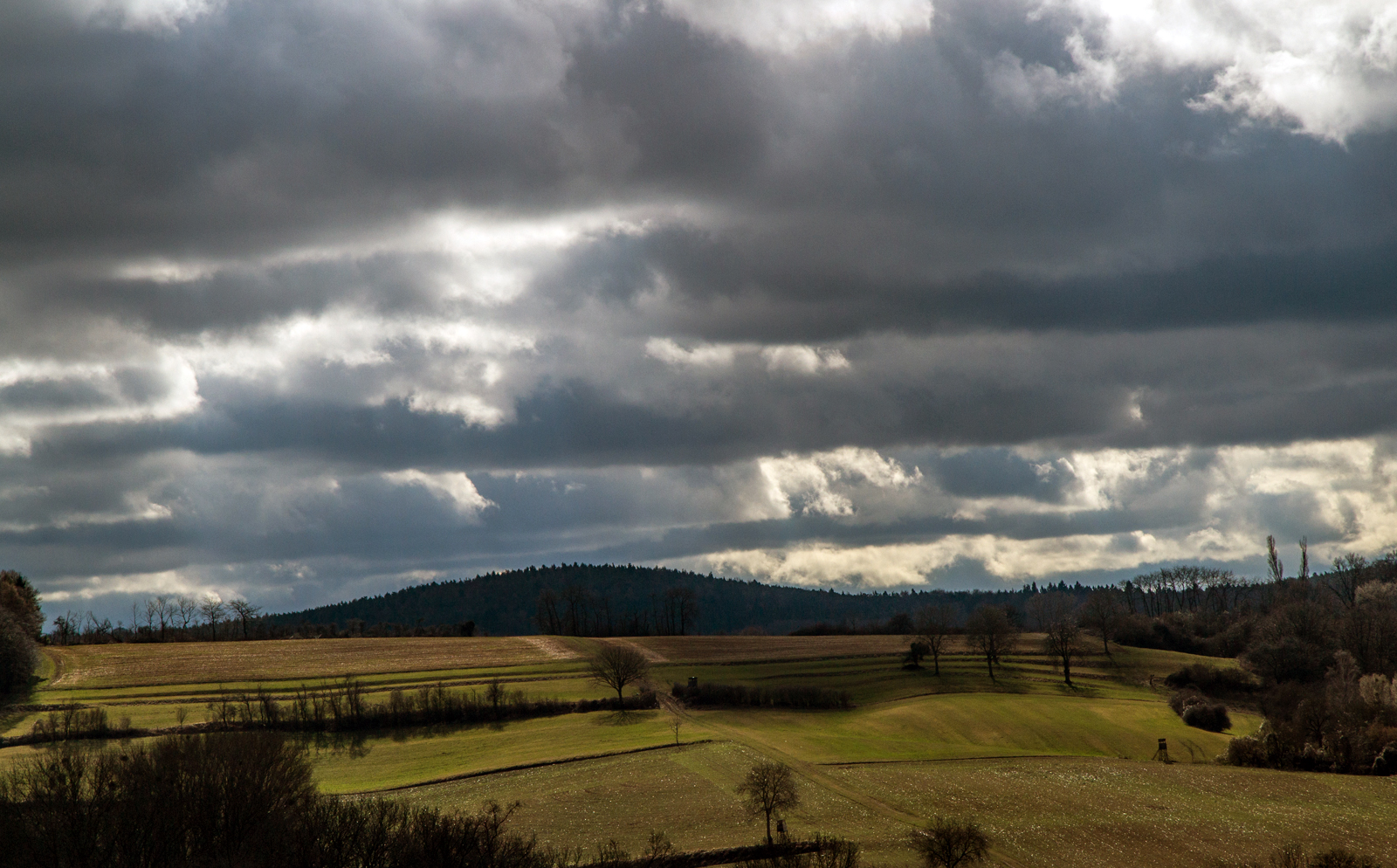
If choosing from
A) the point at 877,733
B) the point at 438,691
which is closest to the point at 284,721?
the point at 438,691

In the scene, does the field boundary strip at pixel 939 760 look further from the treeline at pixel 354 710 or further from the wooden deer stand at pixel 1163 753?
the treeline at pixel 354 710

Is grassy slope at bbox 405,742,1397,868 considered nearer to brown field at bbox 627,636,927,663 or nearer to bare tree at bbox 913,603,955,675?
bare tree at bbox 913,603,955,675

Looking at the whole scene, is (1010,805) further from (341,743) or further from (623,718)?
(341,743)

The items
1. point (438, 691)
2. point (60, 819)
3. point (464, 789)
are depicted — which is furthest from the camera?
point (438, 691)

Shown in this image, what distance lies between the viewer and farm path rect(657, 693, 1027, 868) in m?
81.1

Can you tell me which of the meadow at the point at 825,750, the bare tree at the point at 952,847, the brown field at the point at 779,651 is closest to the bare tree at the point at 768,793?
the meadow at the point at 825,750

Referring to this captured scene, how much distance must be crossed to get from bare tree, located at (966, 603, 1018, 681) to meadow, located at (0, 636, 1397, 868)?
13.0 feet

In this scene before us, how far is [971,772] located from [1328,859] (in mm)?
33405

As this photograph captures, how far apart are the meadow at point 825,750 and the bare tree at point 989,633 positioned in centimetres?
395

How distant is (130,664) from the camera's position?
162250 mm

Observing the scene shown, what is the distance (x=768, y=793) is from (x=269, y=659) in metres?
113

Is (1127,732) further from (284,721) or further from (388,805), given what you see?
(284,721)

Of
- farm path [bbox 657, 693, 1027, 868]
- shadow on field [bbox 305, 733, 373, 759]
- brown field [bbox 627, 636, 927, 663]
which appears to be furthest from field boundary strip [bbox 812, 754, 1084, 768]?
brown field [bbox 627, 636, 927, 663]

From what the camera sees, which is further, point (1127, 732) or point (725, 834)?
point (1127, 732)
